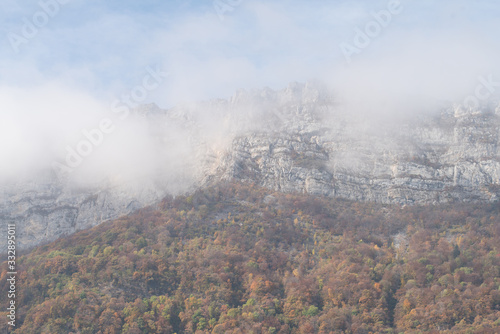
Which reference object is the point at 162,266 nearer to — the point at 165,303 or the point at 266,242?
the point at 165,303

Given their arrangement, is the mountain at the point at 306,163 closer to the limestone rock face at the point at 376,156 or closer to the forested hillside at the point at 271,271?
the limestone rock face at the point at 376,156

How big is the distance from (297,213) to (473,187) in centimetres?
4618

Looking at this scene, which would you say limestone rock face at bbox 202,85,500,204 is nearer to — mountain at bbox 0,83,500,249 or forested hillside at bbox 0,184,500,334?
mountain at bbox 0,83,500,249

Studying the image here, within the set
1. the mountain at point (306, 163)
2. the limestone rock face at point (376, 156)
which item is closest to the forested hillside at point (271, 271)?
the limestone rock face at point (376, 156)

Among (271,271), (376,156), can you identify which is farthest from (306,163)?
(271,271)

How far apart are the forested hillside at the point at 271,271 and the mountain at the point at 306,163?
7.83 metres

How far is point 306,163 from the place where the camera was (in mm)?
128250

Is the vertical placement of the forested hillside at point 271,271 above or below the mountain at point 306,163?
below

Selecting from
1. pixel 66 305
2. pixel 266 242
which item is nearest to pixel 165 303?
pixel 66 305

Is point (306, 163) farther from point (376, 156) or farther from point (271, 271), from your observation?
point (271, 271)

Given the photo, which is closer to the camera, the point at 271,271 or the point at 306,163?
the point at 271,271

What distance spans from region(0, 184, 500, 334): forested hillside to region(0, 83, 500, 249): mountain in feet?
25.7

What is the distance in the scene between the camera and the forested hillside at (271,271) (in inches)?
2911

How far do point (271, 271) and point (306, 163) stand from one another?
44.1 metres
